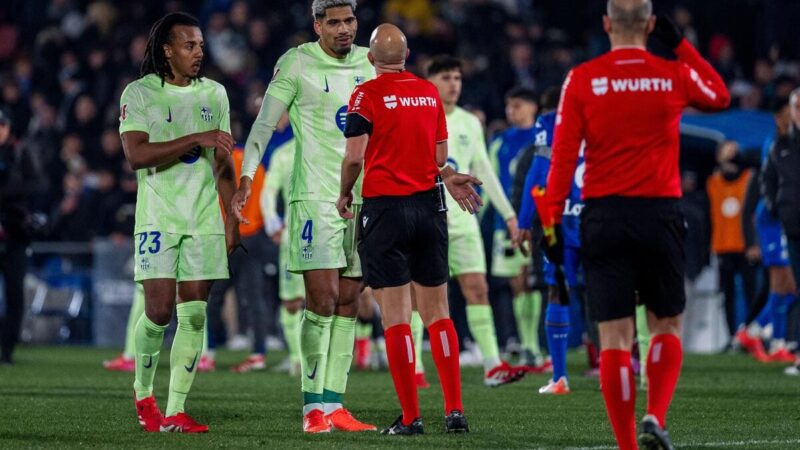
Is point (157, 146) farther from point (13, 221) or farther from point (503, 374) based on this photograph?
point (13, 221)

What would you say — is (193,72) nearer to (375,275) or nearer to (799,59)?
(375,275)

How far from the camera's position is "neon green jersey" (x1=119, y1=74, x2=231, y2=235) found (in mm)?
8055

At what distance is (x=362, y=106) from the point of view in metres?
7.58

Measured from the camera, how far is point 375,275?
25.1ft

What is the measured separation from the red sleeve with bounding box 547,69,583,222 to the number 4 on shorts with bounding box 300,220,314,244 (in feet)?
6.51

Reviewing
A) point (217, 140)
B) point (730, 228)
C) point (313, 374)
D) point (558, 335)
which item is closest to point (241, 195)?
point (217, 140)

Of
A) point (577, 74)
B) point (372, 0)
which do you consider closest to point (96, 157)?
point (372, 0)

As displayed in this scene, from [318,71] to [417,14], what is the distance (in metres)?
15.4

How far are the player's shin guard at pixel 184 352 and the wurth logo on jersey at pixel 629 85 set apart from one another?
9.33 feet

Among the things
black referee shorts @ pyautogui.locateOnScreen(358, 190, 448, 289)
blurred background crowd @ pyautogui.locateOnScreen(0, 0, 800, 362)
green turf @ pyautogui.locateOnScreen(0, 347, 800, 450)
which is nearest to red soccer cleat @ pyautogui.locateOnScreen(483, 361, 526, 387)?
green turf @ pyautogui.locateOnScreen(0, 347, 800, 450)

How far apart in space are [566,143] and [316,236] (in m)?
2.11

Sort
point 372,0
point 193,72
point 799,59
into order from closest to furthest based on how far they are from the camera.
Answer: point 193,72 < point 799,59 < point 372,0

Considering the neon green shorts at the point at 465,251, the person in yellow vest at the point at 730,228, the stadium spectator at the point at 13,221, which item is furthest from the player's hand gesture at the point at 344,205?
the person in yellow vest at the point at 730,228

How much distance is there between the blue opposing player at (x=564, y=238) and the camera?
1072cm
